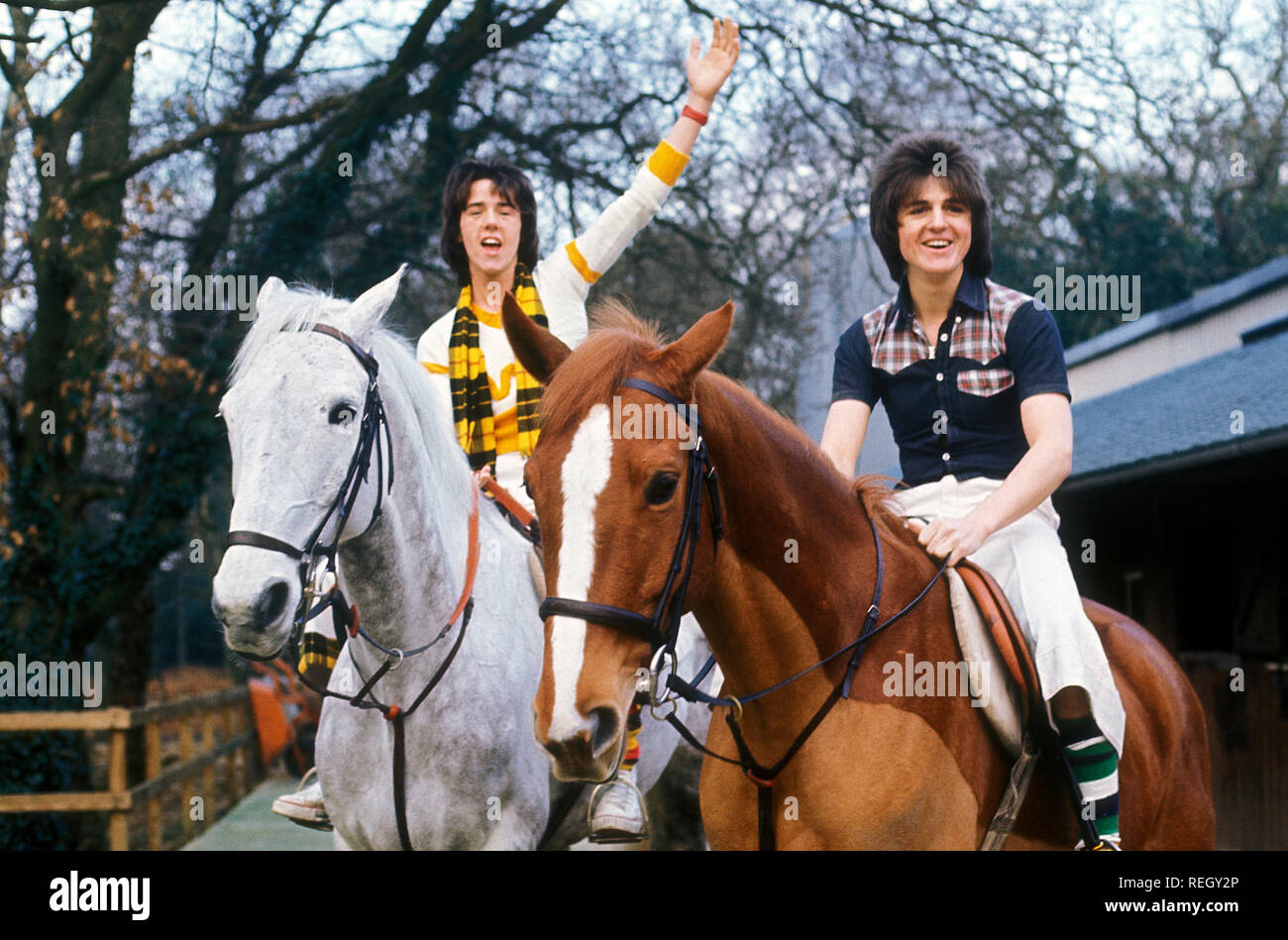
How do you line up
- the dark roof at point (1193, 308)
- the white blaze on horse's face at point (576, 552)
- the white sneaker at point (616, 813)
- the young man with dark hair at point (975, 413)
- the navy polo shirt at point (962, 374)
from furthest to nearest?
the dark roof at point (1193, 308), the white sneaker at point (616, 813), the navy polo shirt at point (962, 374), the young man with dark hair at point (975, 413), the white blaze on horse's face at point (576, 552)

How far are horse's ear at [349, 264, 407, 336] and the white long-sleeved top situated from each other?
561 mm

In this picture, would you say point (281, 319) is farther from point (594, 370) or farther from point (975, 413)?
point (975, 413)

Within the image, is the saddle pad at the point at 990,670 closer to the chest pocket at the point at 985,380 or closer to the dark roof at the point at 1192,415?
the chest pocket at the point at 985,380

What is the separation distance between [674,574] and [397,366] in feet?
4.84

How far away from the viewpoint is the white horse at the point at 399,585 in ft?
9.13

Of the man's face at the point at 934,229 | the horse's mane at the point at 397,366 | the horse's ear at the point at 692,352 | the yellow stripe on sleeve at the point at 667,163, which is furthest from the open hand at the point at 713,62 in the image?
the horse's ear at the point at 692,352

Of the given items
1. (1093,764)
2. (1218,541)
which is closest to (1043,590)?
(1093,764)

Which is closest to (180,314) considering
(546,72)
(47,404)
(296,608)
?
(47,404)

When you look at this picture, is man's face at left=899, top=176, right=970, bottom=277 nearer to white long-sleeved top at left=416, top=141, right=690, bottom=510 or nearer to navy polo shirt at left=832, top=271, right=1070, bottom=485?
navy polo shirt at left=832, top=271, right=1070, bottom=485

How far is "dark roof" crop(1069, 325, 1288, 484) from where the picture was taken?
658 centimetres

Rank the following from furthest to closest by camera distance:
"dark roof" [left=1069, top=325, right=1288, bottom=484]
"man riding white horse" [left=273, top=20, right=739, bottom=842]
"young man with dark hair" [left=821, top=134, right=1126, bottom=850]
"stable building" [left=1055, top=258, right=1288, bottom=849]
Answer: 1. "stable building" [left=1055, top=258, right=1288, bottom=849]
2. "dark roof" [left=1069, top=325, right=1288, bottom=484]
3. "man riding white horse" [left=273, top=20, right=739, bottom=842]
4. "young man with dark hair" [left=821, top=134, right=1126, bottom=850]

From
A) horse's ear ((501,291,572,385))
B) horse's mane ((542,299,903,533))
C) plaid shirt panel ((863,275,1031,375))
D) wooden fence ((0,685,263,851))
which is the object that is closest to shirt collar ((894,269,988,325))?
plaid shirt panel ((863,275,1031,375))

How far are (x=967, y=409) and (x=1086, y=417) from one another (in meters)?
10.1

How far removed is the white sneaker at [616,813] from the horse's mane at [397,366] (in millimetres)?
940
